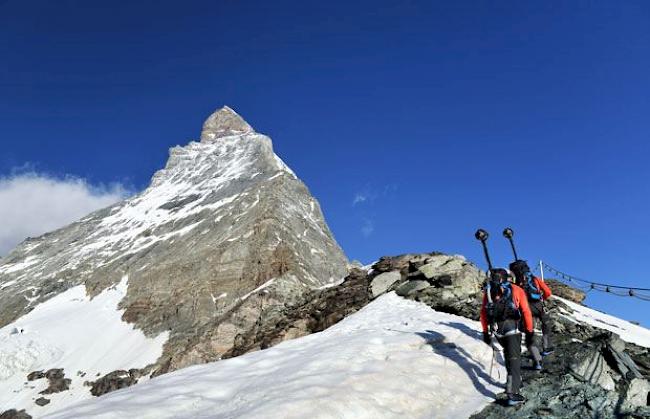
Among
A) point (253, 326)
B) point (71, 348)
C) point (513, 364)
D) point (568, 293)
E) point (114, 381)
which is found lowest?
point (513, 364)

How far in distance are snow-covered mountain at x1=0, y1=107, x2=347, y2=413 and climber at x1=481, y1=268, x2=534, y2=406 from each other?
23.2m

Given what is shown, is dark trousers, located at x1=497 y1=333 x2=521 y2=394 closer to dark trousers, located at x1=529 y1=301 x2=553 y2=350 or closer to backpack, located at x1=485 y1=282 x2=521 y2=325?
backpack, located at x1=485 y1=282 x2=521 y2=325

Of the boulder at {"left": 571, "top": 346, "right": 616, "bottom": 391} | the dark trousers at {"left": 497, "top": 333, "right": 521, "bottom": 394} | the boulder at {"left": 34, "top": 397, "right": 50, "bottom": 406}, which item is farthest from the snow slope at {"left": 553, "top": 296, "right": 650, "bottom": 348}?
the boulder at {"left": 34, "top": 397, "right": 50, "bottom": 406}

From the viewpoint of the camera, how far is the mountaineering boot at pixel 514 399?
876cm

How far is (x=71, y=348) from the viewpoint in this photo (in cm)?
5675

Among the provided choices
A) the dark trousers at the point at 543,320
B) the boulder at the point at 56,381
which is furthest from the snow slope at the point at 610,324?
the boulder at the point at 56,381

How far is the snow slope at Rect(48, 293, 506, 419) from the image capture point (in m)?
8.69

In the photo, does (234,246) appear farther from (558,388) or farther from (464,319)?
(558,388)

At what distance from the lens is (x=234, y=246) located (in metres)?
62.7

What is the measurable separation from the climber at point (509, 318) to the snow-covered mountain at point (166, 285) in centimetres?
2325

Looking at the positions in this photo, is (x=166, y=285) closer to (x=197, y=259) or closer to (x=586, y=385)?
(x=197, y=259)

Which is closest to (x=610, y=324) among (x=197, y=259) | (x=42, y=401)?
(x=42, y=401)

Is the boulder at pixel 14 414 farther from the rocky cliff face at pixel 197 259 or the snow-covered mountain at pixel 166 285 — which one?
the rocky cliff face at pixel 197 259

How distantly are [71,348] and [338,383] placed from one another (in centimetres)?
5745
